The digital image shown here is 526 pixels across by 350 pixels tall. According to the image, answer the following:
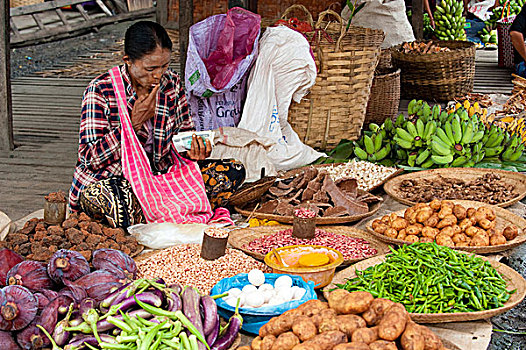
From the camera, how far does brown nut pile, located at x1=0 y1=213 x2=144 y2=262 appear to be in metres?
2.59

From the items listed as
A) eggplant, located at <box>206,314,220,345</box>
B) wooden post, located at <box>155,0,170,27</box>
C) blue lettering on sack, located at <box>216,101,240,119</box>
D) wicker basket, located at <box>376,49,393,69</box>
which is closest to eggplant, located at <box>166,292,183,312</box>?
eggplant, located at <box>206,314,220,345</box>

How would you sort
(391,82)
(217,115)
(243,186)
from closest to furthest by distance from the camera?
(243,186)
(217,115)
(391,82)

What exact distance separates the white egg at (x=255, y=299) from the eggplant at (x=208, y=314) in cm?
16

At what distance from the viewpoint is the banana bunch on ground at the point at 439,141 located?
159 inches

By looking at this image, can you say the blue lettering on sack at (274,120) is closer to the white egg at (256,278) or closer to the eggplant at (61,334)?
the white egg at (256,278)

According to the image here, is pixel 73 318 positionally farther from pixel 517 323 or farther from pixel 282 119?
pixel 282 119

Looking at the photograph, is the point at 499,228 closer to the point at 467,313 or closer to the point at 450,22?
the point at 467,313

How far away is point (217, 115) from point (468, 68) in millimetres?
3451

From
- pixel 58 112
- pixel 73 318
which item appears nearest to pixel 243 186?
pixel 73 318

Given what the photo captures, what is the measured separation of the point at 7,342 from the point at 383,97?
417 cm

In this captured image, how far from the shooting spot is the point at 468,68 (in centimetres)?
655

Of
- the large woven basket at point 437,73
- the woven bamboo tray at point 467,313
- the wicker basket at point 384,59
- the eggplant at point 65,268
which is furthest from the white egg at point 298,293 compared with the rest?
the large woven basket at point 437,73

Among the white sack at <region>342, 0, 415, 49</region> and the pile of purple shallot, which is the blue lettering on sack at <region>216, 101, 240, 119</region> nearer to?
the pile of purple shallot

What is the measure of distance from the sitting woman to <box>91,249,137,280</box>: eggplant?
0.66 m
